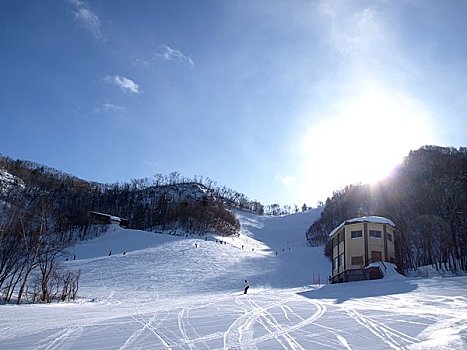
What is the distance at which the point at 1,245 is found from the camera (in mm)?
24141

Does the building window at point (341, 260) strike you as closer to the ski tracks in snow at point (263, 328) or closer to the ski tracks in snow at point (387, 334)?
the ski tracks in snow at point (263, 328)

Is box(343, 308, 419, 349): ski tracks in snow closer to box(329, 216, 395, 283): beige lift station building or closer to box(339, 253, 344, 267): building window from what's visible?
box(329, 216, 395, 283): beige lift station building

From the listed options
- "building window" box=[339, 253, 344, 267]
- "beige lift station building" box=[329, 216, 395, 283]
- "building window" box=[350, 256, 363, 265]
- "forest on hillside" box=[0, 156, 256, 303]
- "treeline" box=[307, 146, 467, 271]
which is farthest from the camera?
"forest on hillside" box=[0, 156, 256, 303]

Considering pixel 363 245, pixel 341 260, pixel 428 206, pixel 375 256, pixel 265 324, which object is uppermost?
pixel 428 206

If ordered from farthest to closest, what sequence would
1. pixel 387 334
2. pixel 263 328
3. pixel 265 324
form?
pixel 265 324 < pixel 263 328 < pixel 387 334

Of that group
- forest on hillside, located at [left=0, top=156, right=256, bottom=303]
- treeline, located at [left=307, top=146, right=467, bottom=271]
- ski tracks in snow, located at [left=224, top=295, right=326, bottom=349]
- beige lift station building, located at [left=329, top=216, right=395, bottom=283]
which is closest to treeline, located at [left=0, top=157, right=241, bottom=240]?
forest on hillside, located at [left=0, top=156, right=256, bottom=303]

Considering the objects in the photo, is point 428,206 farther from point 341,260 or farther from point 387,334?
point 387,334

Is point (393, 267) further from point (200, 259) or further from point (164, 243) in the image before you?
point (164, 243)

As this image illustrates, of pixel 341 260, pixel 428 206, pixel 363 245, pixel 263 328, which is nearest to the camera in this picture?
pixel 263 328

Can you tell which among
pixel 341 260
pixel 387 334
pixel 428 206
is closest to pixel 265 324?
pixel 387 334

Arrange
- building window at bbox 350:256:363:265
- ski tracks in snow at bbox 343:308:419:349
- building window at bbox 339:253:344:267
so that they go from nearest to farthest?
ski tracks in snow at bbox 343:308:419:349, building window at bbox 350:256:363:265, building window at bbox 339:253:344:267

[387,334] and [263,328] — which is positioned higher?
[387,334]

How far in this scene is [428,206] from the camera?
47.4m

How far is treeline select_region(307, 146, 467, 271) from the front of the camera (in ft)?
137
